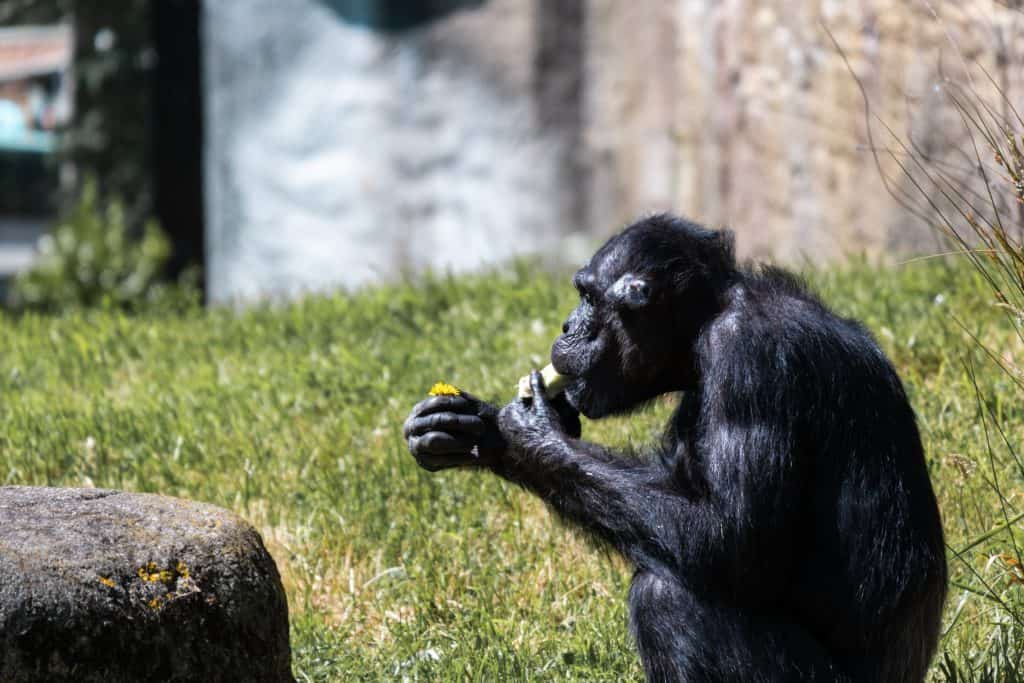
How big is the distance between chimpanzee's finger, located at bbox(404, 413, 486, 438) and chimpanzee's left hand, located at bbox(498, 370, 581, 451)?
7 cm

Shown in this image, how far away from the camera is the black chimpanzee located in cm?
314

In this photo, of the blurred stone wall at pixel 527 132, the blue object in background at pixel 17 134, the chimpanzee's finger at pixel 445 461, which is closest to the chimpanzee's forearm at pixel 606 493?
the chimpanzee's finger at pixel 445 461

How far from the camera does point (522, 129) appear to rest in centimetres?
952

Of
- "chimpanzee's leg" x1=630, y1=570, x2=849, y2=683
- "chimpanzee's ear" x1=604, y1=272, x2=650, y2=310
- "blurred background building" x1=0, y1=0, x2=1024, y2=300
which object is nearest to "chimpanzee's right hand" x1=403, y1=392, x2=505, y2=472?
"chimpanzee's ear" x1=604, y1=272, x2=650, y2=310

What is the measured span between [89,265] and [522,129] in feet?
13.5

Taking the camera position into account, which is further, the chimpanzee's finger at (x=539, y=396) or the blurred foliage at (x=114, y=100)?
the blurred foliage at (x=114, y=100)

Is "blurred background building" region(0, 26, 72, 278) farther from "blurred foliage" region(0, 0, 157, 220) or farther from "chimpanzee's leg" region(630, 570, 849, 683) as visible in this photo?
"chimpanzee's leg" region(630, 570, 849, 683)

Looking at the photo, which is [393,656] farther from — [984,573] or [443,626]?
[984,573]

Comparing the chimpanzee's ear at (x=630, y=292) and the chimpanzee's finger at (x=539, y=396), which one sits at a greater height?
the chimpanzee's ear at (x=630, y=292)

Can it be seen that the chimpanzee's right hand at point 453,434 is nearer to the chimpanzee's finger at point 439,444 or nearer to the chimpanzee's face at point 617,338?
the chimpanzee's finger at point 439,444

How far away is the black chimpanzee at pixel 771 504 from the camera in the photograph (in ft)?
10.3

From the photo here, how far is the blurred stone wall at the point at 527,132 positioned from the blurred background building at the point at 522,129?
0.01 m

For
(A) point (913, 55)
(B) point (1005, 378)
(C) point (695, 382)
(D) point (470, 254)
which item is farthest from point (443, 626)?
(D) point (470, 254)

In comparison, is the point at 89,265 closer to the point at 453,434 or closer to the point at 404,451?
the point at 404,451
